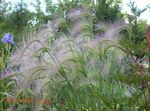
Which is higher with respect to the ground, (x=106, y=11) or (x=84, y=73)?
(x=106, y=11)

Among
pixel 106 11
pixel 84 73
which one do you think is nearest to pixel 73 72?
pixel 84 73

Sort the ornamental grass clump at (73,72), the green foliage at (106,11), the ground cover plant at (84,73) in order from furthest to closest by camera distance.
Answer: the green foliage at (106,11), the ornamental grass clump at (73,72), the ground cover plant at (84,73)

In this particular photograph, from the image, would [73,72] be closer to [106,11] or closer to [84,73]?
[84,73]

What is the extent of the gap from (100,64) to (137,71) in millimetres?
791

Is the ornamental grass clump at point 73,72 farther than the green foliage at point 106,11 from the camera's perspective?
No

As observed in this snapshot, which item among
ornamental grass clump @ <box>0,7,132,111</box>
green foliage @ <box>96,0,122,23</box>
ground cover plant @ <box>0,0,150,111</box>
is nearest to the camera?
ground cover plant @ <box>0,0,150,111</box>

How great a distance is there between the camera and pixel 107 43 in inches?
125

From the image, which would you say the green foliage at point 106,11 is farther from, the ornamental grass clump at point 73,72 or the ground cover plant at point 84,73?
the ornamental grass clump at point 73,72

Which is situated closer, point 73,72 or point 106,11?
point 73,72

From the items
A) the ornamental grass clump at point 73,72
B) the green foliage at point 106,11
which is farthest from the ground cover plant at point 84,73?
the green foliage at point 106,11

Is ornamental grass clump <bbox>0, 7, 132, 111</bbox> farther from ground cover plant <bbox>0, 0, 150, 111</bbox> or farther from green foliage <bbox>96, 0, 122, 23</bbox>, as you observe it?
green foliage <bbox>96, 0, 122, 23</bbox>

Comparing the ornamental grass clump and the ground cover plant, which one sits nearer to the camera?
the ground cover plant

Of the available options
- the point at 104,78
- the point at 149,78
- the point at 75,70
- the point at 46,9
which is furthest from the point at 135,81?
the point at 46,9

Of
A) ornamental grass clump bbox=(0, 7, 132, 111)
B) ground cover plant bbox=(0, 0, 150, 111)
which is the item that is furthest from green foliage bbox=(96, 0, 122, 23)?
ornamental grass clump bbox=(0, 7, 132, 111)
